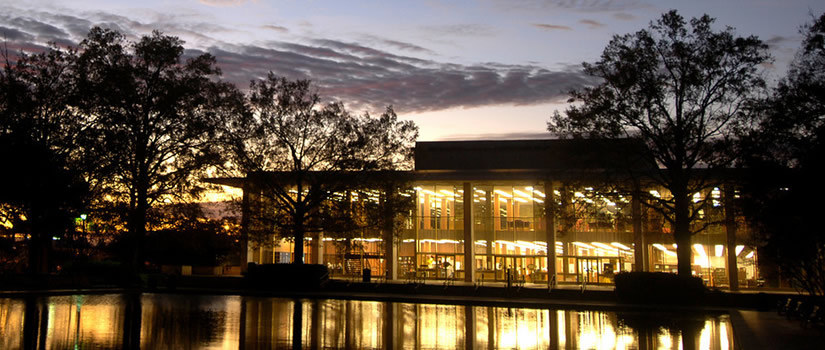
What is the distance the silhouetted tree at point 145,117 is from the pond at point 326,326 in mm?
10017

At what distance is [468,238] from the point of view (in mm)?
51344

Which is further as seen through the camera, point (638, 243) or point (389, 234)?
point (389, 234)

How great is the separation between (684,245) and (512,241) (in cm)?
1680

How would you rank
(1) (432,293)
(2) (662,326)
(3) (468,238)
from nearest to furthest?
(2) (662,326)
(1) (432,293)
(3) (468,238)

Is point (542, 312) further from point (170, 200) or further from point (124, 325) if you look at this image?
point (170, 200)

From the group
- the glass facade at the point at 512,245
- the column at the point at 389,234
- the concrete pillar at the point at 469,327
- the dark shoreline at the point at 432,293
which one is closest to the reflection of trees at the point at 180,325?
the concrete pillar at the point at 469,327

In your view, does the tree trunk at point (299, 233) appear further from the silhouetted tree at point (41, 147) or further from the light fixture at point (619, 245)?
the light fixture at point (619, 245)

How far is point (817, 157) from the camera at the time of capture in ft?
72.3

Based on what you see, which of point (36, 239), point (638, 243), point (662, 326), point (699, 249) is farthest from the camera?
point (699, 249)

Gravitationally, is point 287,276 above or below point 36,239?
below

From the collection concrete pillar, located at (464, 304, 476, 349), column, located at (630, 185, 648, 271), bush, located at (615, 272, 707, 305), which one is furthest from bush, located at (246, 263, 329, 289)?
column, located at (630, 185, 648, 271)

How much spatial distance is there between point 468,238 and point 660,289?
57.7ft

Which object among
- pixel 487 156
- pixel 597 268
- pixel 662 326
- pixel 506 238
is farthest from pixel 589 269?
pixel 662 326

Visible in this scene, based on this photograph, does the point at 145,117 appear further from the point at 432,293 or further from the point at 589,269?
the point at 589,269
